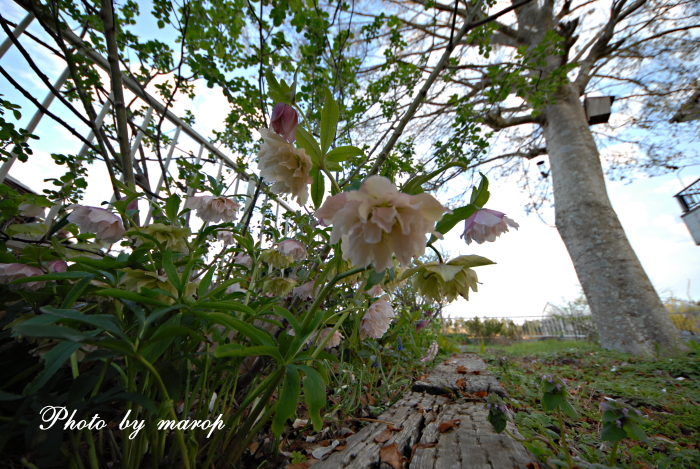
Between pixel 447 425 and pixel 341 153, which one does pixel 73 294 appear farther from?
pixel 447 425

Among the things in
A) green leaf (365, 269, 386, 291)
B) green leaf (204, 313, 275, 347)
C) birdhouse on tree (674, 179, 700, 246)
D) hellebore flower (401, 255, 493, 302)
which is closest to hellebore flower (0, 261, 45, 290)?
green leaf (204, 313, 275, 347)

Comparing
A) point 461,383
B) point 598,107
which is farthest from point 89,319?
point 598,107

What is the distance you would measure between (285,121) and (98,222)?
64 centimetres

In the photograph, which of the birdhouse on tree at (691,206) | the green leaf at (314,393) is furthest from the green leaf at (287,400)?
the birdhouse on tree at (691,206)

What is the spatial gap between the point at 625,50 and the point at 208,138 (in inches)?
256

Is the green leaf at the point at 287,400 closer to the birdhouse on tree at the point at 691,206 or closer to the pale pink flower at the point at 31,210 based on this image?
the pale pink flower at the point at 31,210

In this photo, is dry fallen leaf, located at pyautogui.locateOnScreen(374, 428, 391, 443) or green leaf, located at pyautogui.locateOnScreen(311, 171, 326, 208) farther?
dry fallen leaf, located at pyautogui.locateOnScreen(374, 428, 391, 443)

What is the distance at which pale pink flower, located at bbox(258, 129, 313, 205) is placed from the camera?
53cm

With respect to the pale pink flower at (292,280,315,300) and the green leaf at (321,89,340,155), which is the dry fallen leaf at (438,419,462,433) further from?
the green leaf at (321,89,340,155)

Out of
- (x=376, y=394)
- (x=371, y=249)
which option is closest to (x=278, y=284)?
(x=371, y=249)

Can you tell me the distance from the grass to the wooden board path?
0.30ft

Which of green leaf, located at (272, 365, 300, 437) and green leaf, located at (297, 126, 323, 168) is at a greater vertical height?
green leaf, located at (297, 126, 323, 168)

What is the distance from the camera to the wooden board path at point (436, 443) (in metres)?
0.64

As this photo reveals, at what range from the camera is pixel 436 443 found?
2.42 ft
